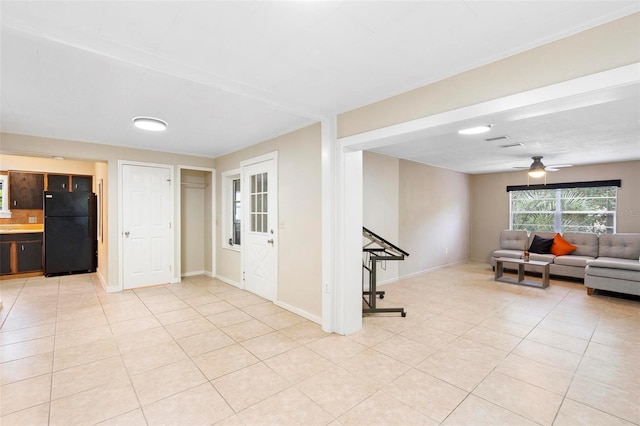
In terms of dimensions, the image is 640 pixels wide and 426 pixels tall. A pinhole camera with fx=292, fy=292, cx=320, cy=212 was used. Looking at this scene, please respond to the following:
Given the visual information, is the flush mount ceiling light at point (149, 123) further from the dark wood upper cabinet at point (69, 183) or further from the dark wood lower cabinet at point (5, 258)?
the dark wood lower cabinet at point (5, 258)

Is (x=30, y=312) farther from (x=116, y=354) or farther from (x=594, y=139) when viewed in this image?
(x=594, y=139)

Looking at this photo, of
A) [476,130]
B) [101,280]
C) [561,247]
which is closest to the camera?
[476,130]

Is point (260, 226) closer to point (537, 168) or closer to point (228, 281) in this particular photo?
point (228, 281)

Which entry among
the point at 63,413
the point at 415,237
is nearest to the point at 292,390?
the point at 63,413

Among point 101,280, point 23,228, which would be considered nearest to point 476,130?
point 101,280

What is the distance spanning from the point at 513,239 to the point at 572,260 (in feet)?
4.32

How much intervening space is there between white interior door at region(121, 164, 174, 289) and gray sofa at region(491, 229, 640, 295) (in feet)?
22.9

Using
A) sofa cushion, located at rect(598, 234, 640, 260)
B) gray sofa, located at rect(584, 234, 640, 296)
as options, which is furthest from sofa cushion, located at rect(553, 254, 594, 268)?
gray sofa, located at rect(584, 234, 640, 296)

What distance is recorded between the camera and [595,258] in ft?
19.0

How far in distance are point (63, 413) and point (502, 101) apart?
12.0ft

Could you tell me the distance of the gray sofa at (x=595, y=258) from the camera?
14.8ft

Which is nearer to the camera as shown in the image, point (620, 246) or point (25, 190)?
point (620, 246)

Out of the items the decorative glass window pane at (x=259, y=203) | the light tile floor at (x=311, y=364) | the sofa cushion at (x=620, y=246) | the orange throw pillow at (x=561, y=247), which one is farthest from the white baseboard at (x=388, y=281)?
the sofa cushion at (x=620, y=246)

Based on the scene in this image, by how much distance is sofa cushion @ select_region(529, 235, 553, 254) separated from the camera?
6320 millimetres
